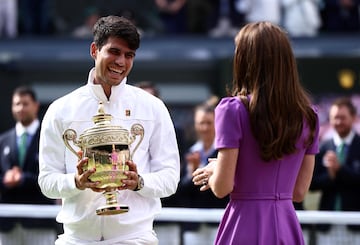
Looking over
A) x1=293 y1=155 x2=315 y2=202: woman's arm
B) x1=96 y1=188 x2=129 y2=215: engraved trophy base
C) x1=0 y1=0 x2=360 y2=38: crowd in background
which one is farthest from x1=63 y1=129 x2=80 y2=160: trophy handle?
x1=0 y1=0 x2=360 y2=38: crowd in background

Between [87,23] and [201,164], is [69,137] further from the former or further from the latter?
[87,23]

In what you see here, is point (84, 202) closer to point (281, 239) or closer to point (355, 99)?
point (281, 239)

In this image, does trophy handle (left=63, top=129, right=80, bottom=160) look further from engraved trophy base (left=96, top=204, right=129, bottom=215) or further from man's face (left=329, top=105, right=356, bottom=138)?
man's face (left=329, top=105, right=356, bottom=138)

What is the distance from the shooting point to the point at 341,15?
14.6 metres

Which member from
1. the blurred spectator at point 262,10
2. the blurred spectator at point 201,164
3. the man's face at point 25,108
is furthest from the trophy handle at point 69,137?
the blurred spectator at point 262,10

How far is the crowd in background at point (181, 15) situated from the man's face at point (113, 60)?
933 cm

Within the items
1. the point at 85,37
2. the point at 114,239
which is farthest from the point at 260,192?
the point at 85,37

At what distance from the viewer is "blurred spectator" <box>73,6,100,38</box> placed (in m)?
15.0

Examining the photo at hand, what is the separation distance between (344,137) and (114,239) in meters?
4.45

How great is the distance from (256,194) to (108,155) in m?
0.66

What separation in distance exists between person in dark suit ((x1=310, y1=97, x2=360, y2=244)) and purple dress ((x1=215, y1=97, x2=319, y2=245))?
3866 millimetres

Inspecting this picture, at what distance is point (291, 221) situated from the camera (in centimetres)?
455

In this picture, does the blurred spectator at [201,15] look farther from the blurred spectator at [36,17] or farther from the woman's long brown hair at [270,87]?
the woman's long brown hair at [270,87]

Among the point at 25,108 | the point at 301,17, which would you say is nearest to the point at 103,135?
the point at 25,108
